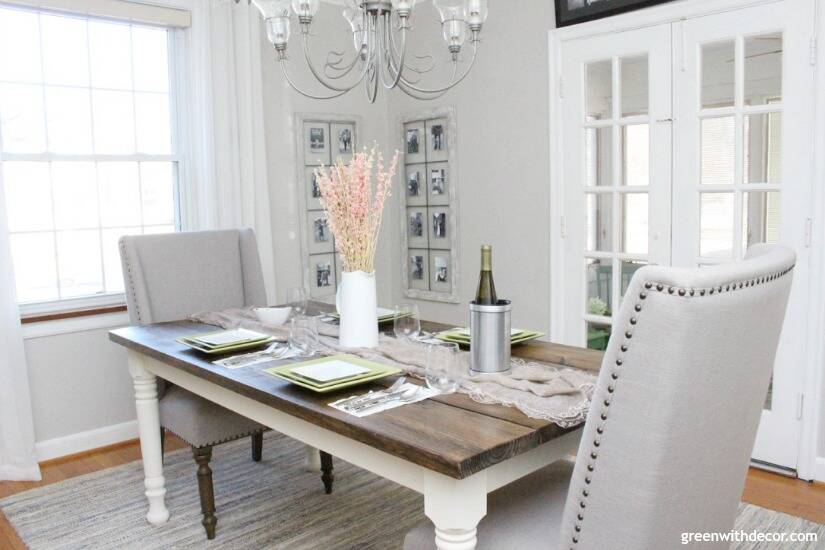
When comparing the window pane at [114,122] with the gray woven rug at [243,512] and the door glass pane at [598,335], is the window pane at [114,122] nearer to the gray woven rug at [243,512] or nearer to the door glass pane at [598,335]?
the gray woven rug at [243,512]

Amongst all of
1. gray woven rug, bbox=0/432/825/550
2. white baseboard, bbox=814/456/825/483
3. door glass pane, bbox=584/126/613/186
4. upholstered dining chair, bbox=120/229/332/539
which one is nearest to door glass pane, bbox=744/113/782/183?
door glass pane, bbox=584/126/613/186

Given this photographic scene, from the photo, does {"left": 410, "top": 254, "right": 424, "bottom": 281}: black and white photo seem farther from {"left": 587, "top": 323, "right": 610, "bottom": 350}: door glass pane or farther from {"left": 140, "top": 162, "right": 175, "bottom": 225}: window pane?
{"left": 140, "top": 162, "right": 175, "bottom": 225}: window pane

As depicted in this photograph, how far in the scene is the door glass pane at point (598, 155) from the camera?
347 centimetres

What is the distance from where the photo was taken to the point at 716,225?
316cm

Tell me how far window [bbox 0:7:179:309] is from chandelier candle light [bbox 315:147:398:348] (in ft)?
6.30

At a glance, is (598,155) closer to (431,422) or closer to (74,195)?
(431,422)

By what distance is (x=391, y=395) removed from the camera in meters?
1.75

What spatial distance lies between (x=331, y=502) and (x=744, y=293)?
211 centimetres

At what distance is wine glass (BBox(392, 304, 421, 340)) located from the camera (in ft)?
7.31

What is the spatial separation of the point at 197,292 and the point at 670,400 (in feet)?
8.01

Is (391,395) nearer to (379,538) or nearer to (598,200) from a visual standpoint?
(379,538)

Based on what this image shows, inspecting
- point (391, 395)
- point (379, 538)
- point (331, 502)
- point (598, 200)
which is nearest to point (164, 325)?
point (331, 502)

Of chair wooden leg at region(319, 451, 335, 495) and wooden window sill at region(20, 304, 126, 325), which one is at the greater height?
wooden window sill at region(20, 304, 126, 325)

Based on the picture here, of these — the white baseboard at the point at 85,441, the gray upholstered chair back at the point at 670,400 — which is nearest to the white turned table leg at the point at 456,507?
the gray upholstered chair back at the point at 670,400
